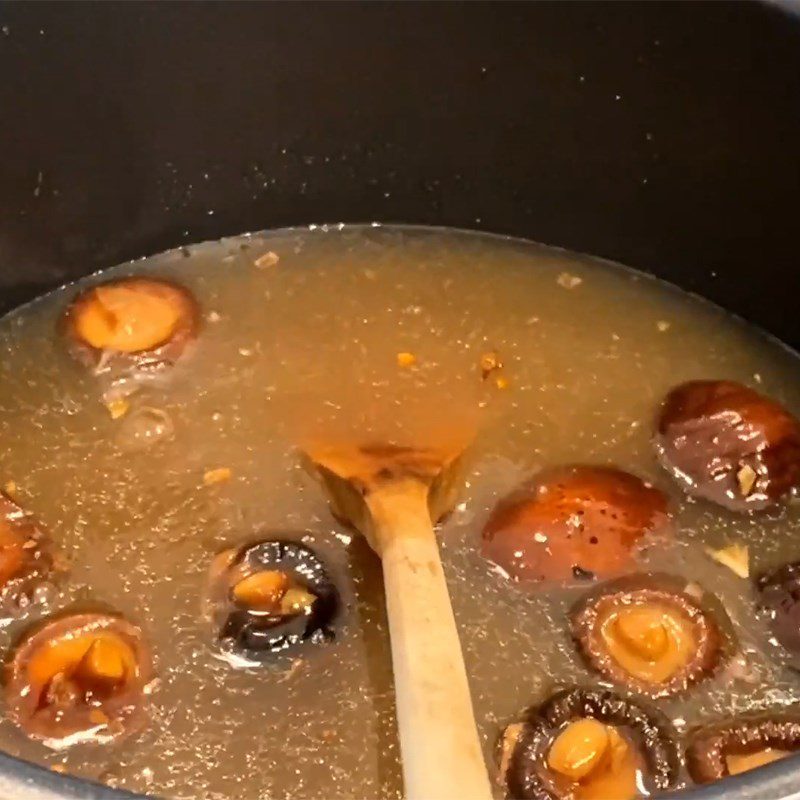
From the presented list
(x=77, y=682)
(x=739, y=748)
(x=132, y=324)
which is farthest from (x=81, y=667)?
(x=739, y=748)

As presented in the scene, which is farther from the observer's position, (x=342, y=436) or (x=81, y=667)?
(x=342, y=436)

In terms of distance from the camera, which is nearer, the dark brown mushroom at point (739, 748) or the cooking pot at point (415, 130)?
the dark brown mushroom at point (739, 748)

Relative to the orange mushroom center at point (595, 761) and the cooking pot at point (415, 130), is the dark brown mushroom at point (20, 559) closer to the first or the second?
the cooking pot at point (415, 130)

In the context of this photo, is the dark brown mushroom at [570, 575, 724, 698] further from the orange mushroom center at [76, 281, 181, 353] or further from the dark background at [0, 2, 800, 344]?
the orange mushroom center at [76, 281, 181, 353]

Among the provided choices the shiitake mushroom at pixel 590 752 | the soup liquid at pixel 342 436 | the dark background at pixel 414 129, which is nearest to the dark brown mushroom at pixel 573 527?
the soup liquid at pixel 342 436

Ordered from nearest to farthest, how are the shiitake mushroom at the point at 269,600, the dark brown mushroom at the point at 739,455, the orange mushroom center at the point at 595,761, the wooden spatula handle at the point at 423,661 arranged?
the wooden spatula handle at the point at 423,661, the orange mushroom center at the point at 595,761, the shiitake mushroom at the point at 269,600, the dark brown mushroom at the point at 739,455

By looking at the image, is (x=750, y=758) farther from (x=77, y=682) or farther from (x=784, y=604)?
(x=77, y=682)

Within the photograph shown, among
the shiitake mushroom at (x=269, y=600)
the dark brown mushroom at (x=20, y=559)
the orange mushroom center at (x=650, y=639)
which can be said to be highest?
the dark brown mushroom at (x=20, y=559)
